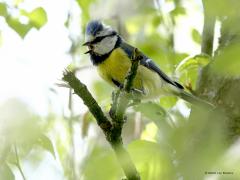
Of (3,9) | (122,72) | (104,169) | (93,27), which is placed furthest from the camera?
(93,27)

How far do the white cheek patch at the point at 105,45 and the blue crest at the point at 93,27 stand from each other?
0.22 ft

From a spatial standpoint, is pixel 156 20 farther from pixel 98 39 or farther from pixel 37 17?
pixel 37 17

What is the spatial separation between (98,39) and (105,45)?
0.05 metres

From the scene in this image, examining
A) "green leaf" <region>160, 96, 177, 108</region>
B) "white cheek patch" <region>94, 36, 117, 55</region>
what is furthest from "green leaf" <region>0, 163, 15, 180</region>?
"white cheek patch" <region>94, 36, 117, 55</region>

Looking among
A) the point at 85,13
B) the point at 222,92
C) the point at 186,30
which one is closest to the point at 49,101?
the point at 85,13

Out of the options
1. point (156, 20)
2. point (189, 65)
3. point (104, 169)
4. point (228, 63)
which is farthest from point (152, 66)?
point (228, 63)

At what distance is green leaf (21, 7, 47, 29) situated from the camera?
1676 millimetres

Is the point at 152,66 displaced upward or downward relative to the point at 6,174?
upward

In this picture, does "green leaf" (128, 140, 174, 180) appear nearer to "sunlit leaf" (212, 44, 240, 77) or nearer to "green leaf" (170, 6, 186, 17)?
"sunlit leaf" (212, 44, 240, 77)

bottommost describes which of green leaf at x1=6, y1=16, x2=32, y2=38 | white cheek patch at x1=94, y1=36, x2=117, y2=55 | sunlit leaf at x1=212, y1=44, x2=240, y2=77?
sunlit leaf at x1=212, y1=44, x2=240, y2=77

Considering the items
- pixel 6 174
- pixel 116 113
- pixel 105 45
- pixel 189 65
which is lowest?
pixel 6 174

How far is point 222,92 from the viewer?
1.69m

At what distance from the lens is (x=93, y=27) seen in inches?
91.4

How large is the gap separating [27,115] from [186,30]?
1.89m
